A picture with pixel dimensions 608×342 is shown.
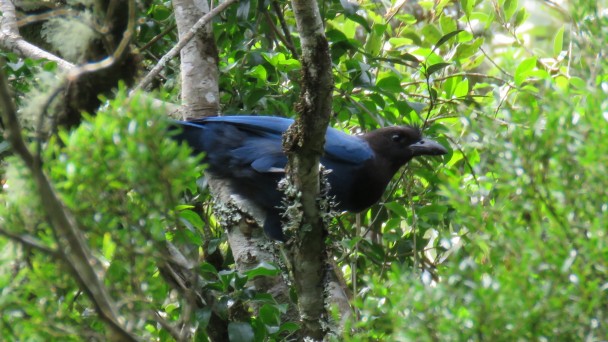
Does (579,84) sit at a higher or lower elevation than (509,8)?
higher

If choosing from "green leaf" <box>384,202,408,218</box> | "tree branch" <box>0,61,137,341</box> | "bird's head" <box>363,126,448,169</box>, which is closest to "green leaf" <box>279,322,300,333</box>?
"green leaf" <box>384,202,408,218</box>

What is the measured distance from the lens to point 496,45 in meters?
6.87

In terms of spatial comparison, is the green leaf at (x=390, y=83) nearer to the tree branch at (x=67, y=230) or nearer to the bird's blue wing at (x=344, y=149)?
the bird's blue wing at (x=344, y=149)

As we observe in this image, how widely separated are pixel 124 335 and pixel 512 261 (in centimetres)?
94

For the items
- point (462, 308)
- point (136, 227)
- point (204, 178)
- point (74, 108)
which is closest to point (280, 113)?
point (204, 178)

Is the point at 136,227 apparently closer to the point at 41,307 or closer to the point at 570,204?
the point at 41,307

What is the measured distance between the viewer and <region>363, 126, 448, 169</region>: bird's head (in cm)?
497

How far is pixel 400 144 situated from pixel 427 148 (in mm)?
187

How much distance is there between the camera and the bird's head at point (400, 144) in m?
4.97

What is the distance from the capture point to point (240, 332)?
3516 mm

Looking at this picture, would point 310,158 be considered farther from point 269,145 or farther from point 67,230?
point 67,230

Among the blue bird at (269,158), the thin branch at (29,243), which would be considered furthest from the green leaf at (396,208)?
the thin branch at (29,243)

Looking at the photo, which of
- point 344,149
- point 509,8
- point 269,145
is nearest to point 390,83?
point 344,149

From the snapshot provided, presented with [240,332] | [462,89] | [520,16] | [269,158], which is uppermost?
[520,16]
